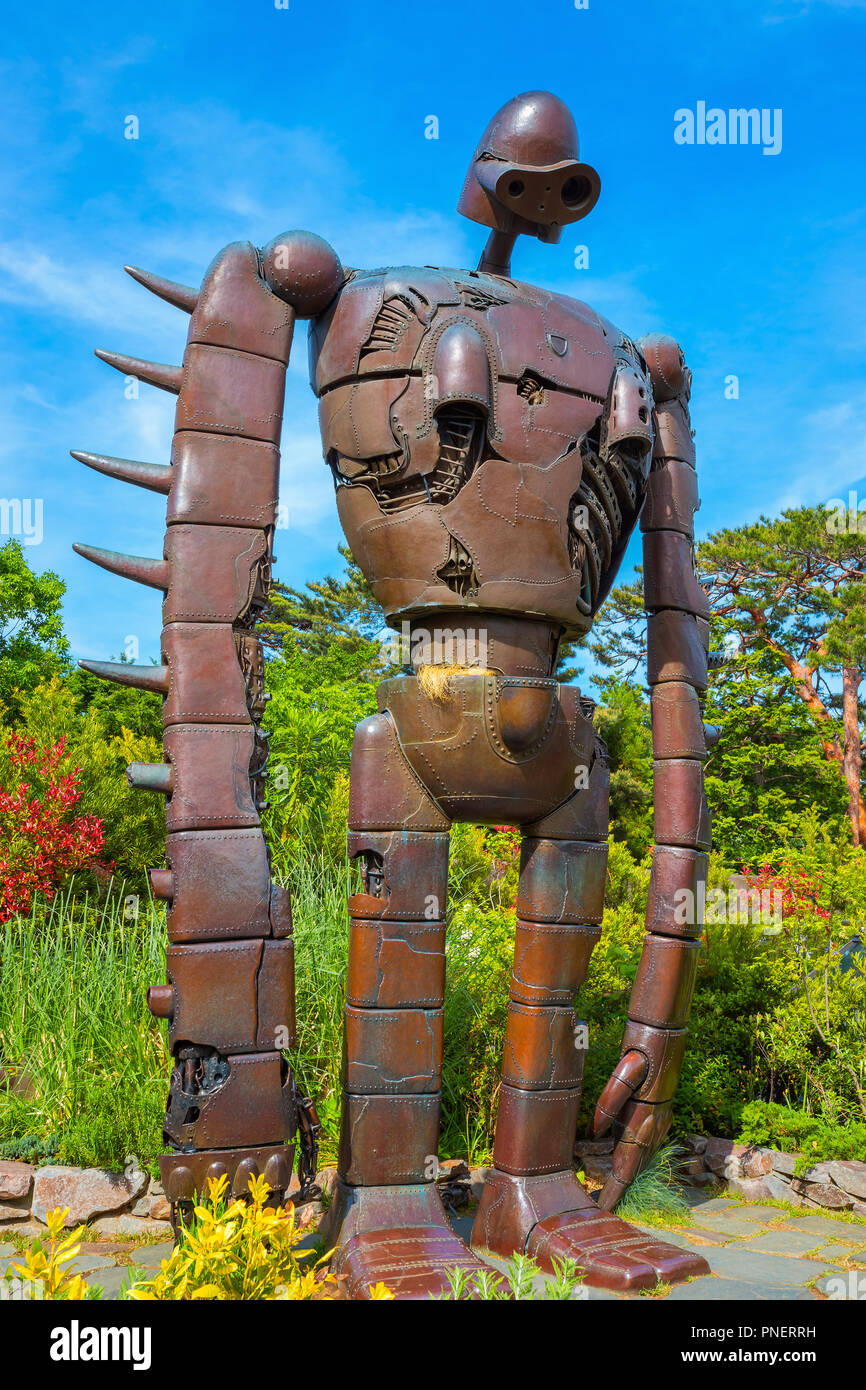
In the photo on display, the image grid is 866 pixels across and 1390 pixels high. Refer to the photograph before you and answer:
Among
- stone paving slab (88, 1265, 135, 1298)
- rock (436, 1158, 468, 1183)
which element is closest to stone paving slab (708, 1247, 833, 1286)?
rock (436, 1158, 468, 1183)

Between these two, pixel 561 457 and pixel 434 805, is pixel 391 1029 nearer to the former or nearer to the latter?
pixel 434 805

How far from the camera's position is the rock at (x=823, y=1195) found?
155 inches

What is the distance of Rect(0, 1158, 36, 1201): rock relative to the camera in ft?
12.0

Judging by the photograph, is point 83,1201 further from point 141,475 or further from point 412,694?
point 141,475

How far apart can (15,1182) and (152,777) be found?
184 centimetres

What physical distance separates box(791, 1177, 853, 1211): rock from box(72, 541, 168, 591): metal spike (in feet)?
10.7

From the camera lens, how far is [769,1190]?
13.3 feet

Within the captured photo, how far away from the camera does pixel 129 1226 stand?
11.8ft

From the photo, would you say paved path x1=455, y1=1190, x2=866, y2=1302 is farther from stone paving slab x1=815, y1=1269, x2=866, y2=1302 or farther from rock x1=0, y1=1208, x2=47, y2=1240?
rock x1=0, y1=1208, x2=47, y2=1240

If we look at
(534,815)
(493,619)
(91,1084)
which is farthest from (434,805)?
(91,1084)

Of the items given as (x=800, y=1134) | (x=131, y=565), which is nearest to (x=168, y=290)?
(x=131, y=565)

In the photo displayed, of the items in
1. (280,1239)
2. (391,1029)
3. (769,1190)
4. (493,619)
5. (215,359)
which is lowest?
(769,1190)

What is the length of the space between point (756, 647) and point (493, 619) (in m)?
13.0

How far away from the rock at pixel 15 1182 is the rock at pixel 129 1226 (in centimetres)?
28
